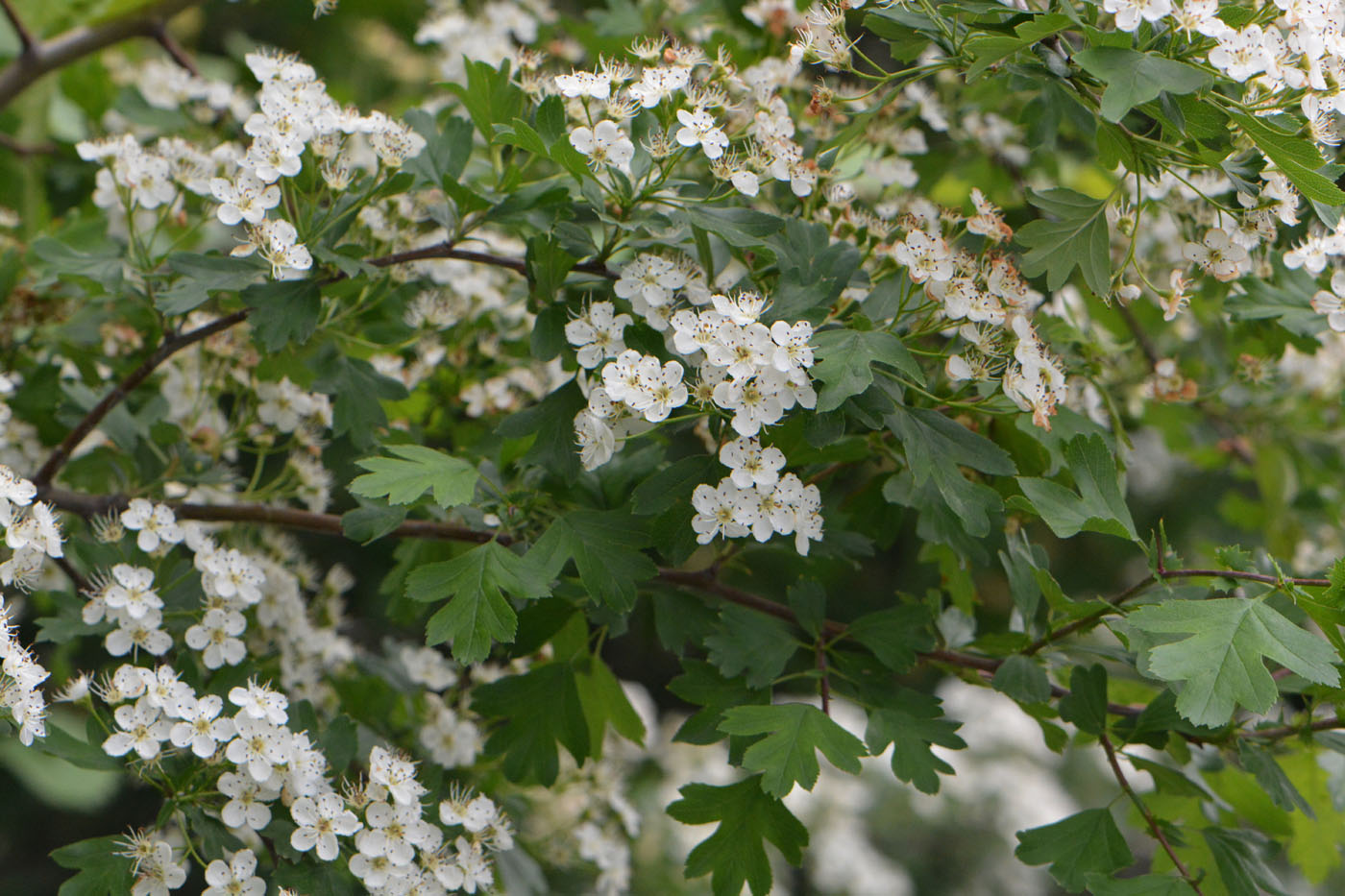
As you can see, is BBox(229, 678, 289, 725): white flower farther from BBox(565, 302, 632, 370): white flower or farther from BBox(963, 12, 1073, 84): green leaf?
BBox(963, 12, 1073, 84): green leaf

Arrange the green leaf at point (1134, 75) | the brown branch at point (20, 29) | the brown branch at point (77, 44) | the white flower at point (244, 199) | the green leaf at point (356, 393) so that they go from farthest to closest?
the brown branch at point (77, 44) < the brown branch at point (20, 29) < the green leaf at point (356, 393) < the white flower at point (244, 199) < the green leaf at point (1134, 75)

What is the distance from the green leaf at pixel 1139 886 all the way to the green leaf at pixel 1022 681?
14 cm

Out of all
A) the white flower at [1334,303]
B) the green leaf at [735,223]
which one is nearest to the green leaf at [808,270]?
the green leaf at [735,223]

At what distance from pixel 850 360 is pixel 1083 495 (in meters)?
0.23

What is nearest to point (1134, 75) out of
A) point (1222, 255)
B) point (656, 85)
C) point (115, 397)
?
point (1222, 255)

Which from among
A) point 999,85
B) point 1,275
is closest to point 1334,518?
point 999,85

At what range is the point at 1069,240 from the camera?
909 mm

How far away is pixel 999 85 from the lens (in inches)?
49.7

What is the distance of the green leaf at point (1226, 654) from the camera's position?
2.48 ft

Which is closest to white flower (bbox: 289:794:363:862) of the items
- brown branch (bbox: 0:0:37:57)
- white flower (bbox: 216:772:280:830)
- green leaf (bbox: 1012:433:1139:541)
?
white flower (bbox: 216:772:280:830)

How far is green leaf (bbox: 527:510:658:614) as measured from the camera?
2.88 feet

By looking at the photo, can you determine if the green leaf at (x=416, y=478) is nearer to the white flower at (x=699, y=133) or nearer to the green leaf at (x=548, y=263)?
the green leaf at (x=548, y=263)

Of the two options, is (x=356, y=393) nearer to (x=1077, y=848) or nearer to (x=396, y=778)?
(x=396, y=778)

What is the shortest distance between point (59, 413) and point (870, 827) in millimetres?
2251
